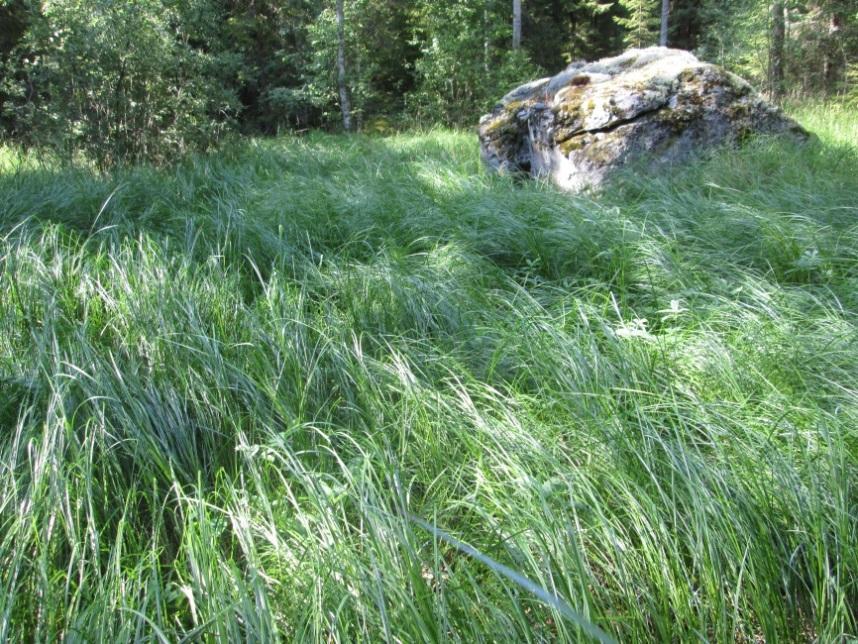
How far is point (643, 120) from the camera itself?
5.22 metres

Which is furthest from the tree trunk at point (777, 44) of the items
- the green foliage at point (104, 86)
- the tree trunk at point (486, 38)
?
the green foliage at point (104, 86)

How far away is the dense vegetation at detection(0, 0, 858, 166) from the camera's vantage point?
6.07 meters

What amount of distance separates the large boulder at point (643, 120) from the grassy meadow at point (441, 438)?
1891 millimetres

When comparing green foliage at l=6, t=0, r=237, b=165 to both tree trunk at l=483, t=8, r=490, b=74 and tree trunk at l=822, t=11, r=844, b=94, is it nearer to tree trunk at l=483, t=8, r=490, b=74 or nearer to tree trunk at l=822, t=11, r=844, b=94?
tree trunk at l=483, t=8, r=490, b=74

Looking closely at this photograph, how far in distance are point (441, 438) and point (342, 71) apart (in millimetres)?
14255

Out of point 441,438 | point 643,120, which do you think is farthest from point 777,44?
point 441,438

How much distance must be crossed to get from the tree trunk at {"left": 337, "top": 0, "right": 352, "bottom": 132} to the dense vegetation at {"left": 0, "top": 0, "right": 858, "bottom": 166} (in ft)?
0.19

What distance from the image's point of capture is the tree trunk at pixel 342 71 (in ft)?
45.4

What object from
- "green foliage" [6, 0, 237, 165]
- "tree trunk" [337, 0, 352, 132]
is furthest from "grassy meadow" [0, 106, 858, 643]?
"tree trunk" [337, 0, 352, 132]

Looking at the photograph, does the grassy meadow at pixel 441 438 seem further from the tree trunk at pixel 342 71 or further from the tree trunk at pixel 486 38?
the tree trunk at pixel 486 38

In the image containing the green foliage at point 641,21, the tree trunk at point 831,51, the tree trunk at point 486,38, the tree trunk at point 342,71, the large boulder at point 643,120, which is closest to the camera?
the large boulder at point 643,120

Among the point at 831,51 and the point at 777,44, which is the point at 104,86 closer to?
the point at 777,44

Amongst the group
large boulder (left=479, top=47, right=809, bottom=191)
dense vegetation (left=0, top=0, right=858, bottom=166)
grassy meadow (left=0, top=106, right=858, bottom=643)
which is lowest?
grassy meadow (left=0, top=106, right=858, bottom=643)

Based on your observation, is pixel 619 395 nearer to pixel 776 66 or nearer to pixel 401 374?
pixel 401 374
